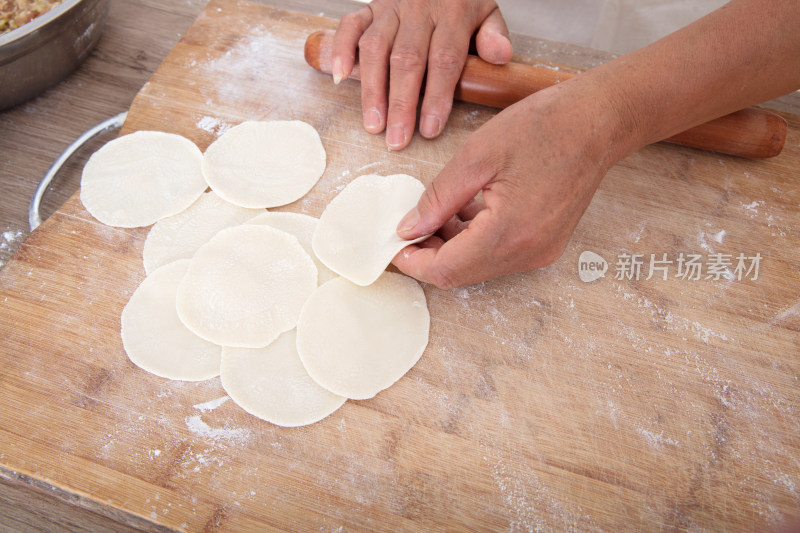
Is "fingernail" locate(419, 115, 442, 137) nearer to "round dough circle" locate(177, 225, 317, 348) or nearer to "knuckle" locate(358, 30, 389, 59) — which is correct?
"knuckle" locate(358, 30, 389, 59)

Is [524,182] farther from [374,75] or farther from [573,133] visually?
[374,75]

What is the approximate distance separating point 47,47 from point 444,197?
5.11 feet

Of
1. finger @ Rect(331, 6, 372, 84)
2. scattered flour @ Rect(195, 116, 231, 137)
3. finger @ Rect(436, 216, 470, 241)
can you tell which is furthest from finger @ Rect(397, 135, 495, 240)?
scattered flour @ Rect(195, 116, 231, 137)

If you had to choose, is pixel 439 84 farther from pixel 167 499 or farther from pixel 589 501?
pixel 167 499

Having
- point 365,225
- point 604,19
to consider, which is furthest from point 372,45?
point 604,19

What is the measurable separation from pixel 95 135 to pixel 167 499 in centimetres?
143

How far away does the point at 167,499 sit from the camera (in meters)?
1.20

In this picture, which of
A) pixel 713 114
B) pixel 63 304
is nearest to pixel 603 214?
A: pixel 713 114

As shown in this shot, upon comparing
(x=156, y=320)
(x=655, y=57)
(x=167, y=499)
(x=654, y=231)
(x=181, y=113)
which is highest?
(x=655, y=57)

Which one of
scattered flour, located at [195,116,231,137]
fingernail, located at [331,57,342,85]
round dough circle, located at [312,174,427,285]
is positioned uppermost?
fingernail, located at [331,57,342,85]

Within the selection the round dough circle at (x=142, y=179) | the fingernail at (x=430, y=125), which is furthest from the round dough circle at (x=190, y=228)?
the fingernail at (x=430, y=125)

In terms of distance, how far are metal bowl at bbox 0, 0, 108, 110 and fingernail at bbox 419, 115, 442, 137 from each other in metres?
1.25

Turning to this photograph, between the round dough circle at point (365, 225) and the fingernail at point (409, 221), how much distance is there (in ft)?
0.13

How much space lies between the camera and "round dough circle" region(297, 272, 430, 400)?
1.34 m
